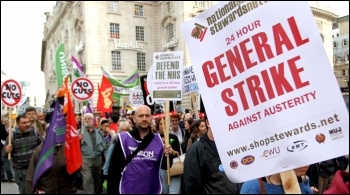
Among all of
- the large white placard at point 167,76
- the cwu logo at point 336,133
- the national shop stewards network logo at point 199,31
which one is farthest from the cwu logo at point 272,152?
the large white placard at point 167,76

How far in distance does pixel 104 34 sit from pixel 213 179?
38.7 meters

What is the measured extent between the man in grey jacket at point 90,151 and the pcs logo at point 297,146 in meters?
6.08

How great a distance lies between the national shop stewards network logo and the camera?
214cm

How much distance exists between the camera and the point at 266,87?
6.36 ft

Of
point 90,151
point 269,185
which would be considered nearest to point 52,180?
point 90,151

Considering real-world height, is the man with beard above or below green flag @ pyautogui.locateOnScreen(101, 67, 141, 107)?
below

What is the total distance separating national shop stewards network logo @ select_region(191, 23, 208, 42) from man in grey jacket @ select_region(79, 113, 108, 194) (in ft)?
18.7

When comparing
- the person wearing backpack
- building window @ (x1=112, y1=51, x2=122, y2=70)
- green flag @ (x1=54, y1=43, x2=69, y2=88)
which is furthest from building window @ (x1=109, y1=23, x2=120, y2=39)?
the person wearing backpack

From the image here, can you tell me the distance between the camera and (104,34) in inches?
1604

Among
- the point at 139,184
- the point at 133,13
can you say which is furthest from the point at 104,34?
the point at 139,184

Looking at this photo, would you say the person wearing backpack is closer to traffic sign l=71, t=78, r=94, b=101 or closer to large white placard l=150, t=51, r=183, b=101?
large white placard l=150, t=51, r=183, b=101

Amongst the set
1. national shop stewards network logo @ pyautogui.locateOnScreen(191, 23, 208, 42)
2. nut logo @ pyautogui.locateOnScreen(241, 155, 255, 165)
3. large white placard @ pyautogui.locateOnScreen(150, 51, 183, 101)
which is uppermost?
large white placard @ pyautogui.locateOnScreen(150, 51, 183, 101)

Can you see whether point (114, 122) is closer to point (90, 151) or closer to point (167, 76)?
point (90, 151)

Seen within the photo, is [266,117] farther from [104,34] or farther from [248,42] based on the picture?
[104,34]
